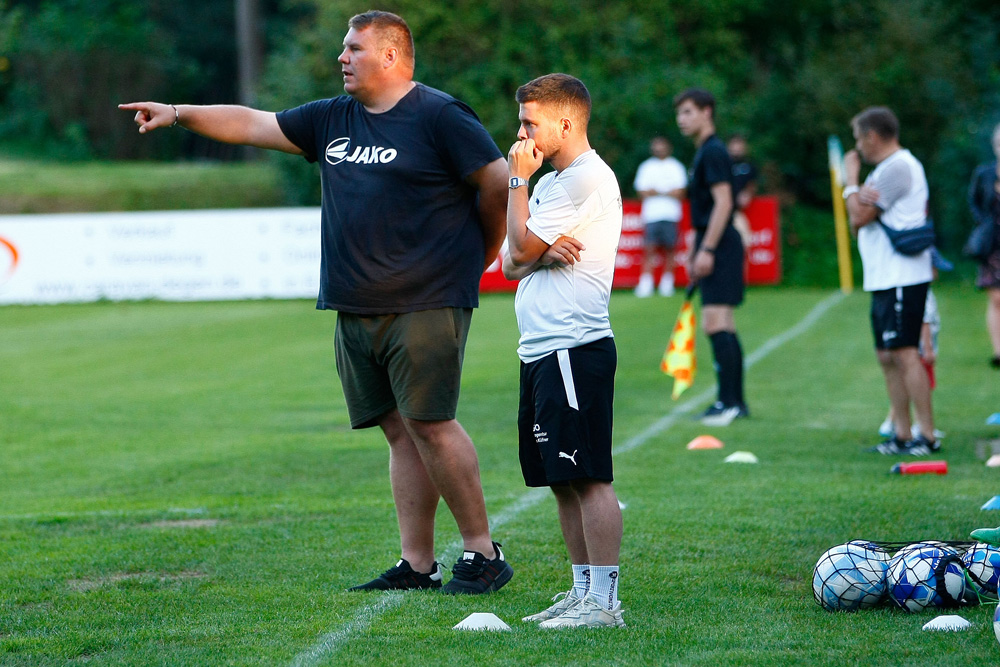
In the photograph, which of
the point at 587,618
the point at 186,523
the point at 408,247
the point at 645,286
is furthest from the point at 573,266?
the point at 645,286

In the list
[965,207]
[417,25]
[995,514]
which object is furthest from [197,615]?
[417,25]

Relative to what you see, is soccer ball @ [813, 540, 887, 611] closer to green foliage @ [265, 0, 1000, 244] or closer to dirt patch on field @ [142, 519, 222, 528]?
dirt patch on field @ [142, 519, 222, 528]

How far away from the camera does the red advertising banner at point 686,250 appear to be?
22828 millimetres

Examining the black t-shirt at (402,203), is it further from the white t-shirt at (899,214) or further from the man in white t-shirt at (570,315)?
the white t-shirt at (899,214)

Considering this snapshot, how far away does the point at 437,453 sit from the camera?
5.00 m

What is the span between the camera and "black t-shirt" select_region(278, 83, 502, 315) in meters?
4.93

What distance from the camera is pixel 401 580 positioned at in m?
5.13

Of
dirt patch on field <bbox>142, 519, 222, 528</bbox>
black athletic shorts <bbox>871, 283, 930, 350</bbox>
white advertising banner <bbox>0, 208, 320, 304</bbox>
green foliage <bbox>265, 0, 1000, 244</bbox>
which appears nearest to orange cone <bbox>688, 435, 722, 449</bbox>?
black athletic shorts <bbox>871, 283, 930, 350</bbox>

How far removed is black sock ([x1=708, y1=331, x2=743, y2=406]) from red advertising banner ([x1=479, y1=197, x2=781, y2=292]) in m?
13.0

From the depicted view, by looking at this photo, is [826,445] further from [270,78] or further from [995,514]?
[270,78]

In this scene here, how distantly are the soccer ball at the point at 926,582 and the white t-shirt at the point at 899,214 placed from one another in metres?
3.29

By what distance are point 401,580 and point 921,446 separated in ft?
13.4

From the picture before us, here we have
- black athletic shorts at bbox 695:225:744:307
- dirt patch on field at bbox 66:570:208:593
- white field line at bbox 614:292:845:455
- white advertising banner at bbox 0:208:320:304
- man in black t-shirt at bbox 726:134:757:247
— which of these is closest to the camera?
dirt patch on field at bbox 66:570:208:593

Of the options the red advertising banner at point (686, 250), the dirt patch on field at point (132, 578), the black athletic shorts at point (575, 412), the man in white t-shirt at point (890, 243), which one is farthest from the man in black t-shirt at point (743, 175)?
the black athletic shorts at point (575, 412)
